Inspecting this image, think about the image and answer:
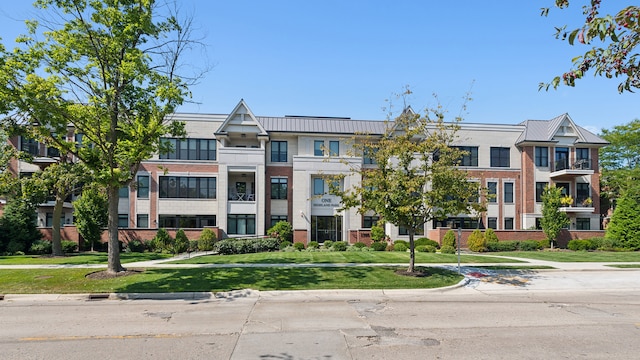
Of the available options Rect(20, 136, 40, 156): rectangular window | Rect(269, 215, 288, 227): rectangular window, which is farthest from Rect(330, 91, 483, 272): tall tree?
Rect(20, 136, 40, 156): rectangular window

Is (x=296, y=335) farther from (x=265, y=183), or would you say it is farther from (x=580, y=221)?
(x=580, y=221)

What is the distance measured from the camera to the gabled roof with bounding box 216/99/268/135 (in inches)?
1269

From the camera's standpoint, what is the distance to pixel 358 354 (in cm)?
659

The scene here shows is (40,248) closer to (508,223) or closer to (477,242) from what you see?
(477,242)

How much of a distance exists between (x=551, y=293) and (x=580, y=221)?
1044 inches

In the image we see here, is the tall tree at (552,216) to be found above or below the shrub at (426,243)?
above

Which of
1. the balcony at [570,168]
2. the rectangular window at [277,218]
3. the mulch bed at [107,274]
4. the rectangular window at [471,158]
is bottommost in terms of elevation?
the mulch bed at [107,274]

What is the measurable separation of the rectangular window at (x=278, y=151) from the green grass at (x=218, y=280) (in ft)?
60.2

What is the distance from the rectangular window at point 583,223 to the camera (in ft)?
114

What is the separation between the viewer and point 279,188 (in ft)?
110

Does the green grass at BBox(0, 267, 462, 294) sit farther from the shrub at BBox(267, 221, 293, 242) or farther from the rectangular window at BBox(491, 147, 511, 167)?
the rectangular window at BBox(491, 147, 511, 167)

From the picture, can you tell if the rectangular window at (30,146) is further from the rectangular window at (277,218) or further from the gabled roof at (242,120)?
the rectangular window at (277,218)

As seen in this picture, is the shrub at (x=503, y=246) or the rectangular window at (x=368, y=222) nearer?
the shrub at (x=503, y=246)

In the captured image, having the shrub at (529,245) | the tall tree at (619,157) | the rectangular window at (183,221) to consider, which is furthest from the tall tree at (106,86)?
the tall tree at (619,157)
